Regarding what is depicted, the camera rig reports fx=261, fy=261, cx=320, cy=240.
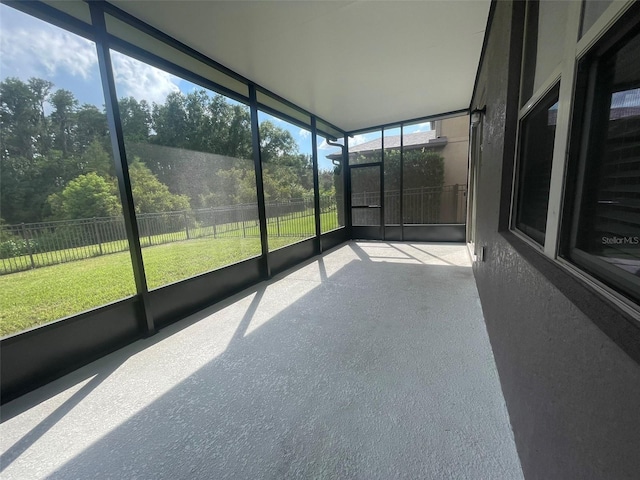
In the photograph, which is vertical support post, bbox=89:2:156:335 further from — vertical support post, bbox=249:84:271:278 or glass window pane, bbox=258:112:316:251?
glass window pane, bbox=258:112:316:251

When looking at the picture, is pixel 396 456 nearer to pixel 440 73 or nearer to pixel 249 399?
pixel 249 399

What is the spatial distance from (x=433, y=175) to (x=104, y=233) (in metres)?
6.25

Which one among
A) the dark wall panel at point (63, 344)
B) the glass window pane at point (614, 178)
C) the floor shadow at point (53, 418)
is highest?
the glass window pane at point (614, 178)

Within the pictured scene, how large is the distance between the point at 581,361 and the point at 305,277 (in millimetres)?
3526

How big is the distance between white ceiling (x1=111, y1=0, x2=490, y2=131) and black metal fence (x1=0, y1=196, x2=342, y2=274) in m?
1.74

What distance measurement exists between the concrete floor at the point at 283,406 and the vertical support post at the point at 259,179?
4.20ft

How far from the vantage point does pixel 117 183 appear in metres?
2.28

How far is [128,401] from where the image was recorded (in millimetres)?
1663

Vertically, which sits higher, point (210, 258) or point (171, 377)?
point (210, 258)

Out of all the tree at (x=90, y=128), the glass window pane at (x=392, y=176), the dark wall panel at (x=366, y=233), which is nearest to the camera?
the tree at (x=90, y=128)

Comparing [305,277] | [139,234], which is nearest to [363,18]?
[139,234]

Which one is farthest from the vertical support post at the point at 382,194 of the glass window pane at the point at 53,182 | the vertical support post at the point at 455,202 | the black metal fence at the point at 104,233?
the glass window pane at the point at 53,182

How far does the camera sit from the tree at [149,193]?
243cm

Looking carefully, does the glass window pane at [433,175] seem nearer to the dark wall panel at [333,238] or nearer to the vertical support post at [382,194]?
the vertical support post at [382,194]
